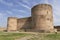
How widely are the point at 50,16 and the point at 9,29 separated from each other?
12338mm

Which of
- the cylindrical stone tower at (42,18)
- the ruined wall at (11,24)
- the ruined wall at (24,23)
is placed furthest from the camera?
the ruined wall at (24,23)

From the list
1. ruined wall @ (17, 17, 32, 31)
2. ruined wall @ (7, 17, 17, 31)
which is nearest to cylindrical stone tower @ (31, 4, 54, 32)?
ruined wall @ (17, 17, 32, 31)

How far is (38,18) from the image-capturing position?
2869 cm

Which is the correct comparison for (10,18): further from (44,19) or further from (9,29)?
(44,19)

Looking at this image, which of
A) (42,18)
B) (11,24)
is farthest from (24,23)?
(42,18)

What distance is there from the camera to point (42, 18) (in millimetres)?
28500

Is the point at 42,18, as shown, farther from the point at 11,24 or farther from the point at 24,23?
the point at 11,24

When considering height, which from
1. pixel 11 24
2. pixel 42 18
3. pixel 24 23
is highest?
pixel 42 18

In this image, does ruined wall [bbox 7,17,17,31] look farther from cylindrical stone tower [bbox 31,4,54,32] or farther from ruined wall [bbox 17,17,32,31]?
cylindrical stone tower [bbox 31,4,54,32]

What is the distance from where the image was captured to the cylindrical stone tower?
2817 cm

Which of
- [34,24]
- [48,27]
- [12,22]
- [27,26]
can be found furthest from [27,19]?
[48,27]

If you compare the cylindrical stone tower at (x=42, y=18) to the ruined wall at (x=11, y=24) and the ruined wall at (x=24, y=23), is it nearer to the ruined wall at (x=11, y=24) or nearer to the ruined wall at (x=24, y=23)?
the ruined wall at (x=24, y=23)

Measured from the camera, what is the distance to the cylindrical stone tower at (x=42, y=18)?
2817 cm

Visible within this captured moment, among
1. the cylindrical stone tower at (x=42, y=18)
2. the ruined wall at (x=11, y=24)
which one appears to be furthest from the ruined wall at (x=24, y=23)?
the cylindrical stone tower at (x=42, y=18)
